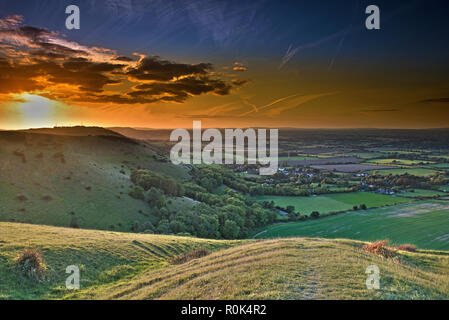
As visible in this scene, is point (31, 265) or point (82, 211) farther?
point (82, 211)

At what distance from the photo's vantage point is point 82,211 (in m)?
60.0

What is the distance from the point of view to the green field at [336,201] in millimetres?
99062

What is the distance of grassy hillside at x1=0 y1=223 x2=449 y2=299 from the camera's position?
12.7 metres

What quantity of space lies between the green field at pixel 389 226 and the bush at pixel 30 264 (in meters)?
69.6

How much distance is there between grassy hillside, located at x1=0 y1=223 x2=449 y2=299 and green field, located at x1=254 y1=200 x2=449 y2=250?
→ 51.6m

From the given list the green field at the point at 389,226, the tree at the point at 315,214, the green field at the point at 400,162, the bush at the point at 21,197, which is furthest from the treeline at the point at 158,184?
the green field at the point at 400,162

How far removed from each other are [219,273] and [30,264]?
43.8 feet

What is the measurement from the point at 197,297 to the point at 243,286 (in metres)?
2.41

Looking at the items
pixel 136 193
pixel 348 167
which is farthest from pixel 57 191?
pixel 348 167

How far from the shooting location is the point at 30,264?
17609 mm

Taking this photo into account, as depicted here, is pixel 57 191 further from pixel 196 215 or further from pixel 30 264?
pixel 30 264

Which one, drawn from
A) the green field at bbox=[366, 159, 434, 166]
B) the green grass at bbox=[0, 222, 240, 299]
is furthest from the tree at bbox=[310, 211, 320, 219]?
the green field at bbox=[366, 159, 434, 166]
